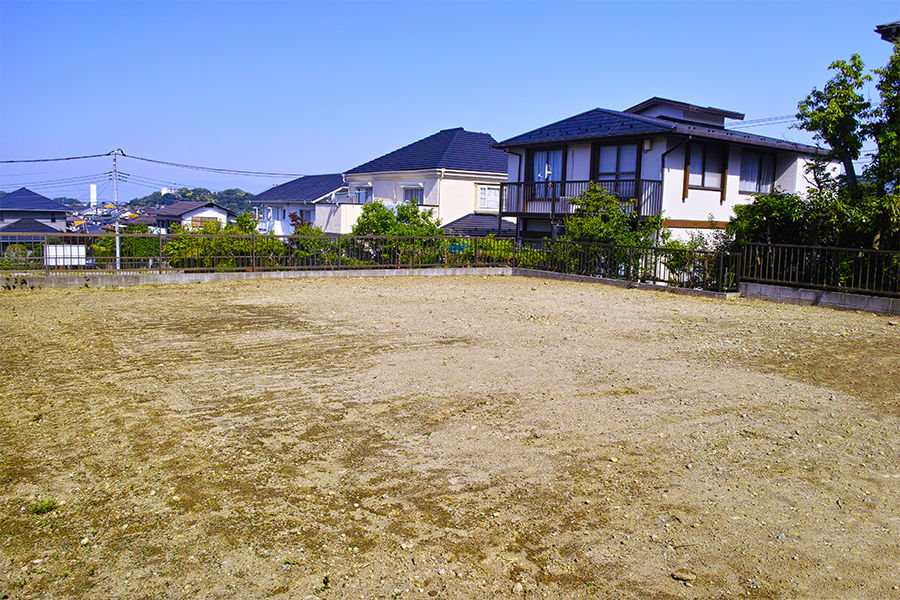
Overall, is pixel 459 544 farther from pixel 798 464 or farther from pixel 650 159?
pixel 650 159

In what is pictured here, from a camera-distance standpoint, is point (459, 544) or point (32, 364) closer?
point (459, 544)

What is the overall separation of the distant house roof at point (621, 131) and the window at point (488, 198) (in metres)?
5.48

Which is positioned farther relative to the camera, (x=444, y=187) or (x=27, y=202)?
(x=27, y=202)

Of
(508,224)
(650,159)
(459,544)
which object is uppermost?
(650,159)

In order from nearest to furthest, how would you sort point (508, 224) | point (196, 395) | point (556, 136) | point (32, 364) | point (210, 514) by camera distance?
point (210, 514) < point (196, 395) < point (32, 364) < point (556, 136) < point (508, 224)

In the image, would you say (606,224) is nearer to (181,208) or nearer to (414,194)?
(414,194)

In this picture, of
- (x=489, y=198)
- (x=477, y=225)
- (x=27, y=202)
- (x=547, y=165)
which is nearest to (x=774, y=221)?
(x=547, y=165)

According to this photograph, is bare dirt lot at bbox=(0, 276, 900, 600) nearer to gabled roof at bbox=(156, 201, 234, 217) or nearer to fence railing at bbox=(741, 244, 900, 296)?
fence railing at bbox=(741, 244, 900, 296)

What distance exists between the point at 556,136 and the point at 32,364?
20.4m

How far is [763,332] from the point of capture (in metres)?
10.7

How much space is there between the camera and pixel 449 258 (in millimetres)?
21938

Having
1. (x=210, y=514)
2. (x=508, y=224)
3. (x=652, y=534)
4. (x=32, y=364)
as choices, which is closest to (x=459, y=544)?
(x=652, y=534)

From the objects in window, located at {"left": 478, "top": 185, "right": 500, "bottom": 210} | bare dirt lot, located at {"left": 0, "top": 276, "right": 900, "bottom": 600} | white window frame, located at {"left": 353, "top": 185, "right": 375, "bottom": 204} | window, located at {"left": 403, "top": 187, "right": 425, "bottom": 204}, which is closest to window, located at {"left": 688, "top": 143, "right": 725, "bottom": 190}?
window, located at {"left": 478, "top": 185, "right": 500, "bottom": 210}

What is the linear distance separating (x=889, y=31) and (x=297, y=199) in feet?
111
